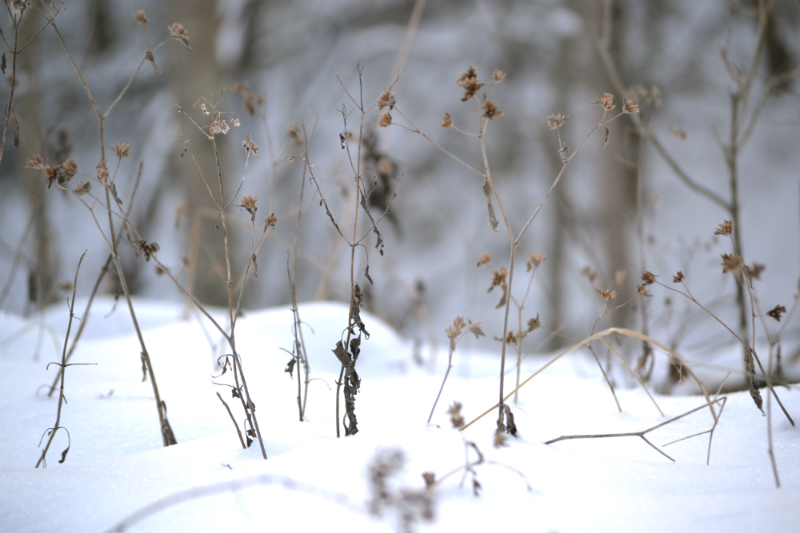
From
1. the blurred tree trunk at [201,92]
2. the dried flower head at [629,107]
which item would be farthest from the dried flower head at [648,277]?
the blurred tree trunk at [201,92]

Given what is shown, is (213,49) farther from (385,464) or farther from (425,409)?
(385,464)

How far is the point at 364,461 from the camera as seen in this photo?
689mm

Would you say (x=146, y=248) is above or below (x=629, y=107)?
below

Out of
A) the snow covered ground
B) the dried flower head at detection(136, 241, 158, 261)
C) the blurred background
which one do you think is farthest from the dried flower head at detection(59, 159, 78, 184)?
the blurred background

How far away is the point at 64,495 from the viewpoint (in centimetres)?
71

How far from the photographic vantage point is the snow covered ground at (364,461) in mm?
589

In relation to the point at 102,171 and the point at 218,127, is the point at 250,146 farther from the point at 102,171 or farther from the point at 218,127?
the point at 102,171

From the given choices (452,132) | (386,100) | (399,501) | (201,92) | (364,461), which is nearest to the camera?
(399,501)

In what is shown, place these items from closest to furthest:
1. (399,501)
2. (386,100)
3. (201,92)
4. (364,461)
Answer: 1. (399,501)
2. (364,461)
3. (386,100)
4. (201,92)

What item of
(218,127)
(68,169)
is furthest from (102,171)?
(218,127)

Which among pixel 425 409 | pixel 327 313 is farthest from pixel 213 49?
pixel 425 409


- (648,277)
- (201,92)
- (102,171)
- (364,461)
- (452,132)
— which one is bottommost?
(364,461)

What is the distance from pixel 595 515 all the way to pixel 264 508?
405mm

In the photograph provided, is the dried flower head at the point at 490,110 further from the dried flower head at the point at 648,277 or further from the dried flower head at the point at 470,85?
the dried flower head at the point at 648,277
